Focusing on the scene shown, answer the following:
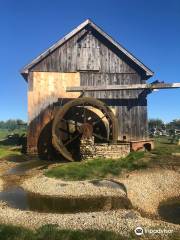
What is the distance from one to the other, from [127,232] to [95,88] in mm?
13215

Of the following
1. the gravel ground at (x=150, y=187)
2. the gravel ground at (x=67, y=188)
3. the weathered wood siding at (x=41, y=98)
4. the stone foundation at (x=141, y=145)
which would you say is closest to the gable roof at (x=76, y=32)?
the weathered wood siding at (x=41, y=98)

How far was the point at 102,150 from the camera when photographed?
15.3 metres

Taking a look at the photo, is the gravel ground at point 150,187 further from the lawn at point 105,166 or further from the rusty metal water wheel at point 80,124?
the rusty metal water wheel at point 80,124

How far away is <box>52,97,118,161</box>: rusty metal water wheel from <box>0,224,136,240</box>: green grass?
9927mm

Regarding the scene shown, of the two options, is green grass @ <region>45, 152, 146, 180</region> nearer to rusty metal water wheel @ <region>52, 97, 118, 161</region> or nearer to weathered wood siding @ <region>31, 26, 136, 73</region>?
rusty metal water wheel @ <region>52, 97, 118, 161</region>

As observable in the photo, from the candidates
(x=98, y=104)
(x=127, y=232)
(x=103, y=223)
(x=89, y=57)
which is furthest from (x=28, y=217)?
(x=89, y=57)

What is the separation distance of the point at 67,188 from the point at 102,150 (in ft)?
16.8

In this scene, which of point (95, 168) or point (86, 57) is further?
point (86, 57)

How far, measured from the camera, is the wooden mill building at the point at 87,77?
18672mm

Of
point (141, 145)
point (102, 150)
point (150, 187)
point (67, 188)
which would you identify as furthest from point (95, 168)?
point (141, 145)

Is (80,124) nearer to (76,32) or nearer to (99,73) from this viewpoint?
(99,73)

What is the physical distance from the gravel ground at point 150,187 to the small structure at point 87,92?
5473mm

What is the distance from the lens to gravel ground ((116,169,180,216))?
892 cm

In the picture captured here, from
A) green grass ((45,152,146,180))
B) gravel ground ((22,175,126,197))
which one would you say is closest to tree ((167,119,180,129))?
green grass ((45,152,146,180))
